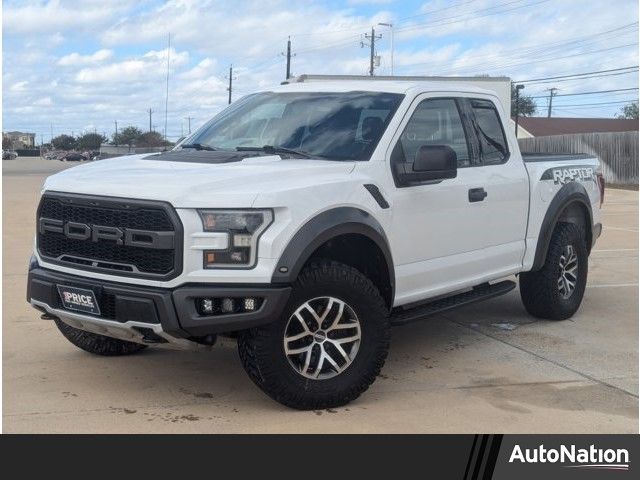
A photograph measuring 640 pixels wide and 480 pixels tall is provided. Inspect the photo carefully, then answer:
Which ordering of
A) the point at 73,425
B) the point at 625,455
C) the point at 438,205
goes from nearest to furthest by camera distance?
the point at 625,455, the point at 73,425, the point at 438,205

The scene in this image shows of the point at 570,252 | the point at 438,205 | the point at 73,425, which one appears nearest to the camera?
the point at 73,425

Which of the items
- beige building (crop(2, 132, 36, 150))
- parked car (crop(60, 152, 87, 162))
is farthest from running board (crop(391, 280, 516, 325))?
beige building (crop(2, 132, 36, 150))

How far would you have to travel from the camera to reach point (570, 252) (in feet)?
24.2

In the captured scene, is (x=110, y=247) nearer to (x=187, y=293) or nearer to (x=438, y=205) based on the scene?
(x=187, y=293)

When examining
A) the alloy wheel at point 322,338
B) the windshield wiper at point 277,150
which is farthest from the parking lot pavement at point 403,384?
the windshield wiper at point 277,150

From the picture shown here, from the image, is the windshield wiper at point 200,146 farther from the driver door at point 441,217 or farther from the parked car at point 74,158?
the parked car at point 74,158

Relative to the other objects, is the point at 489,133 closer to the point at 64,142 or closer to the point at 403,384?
the point at 403,384

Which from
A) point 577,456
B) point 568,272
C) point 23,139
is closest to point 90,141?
point 23,139

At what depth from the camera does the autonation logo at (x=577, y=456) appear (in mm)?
4039

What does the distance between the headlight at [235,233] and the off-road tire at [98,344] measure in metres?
1.67

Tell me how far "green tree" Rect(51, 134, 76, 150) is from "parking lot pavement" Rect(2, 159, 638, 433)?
514 feet

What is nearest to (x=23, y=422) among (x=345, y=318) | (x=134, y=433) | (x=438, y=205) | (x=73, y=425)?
(x=73, y=425)

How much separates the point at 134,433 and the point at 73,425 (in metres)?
0.38

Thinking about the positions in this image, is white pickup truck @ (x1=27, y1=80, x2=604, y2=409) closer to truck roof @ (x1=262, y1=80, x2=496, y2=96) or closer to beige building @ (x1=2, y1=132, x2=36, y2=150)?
truck roof @ (x1=262, y1=80, x2=496, y2=96)
